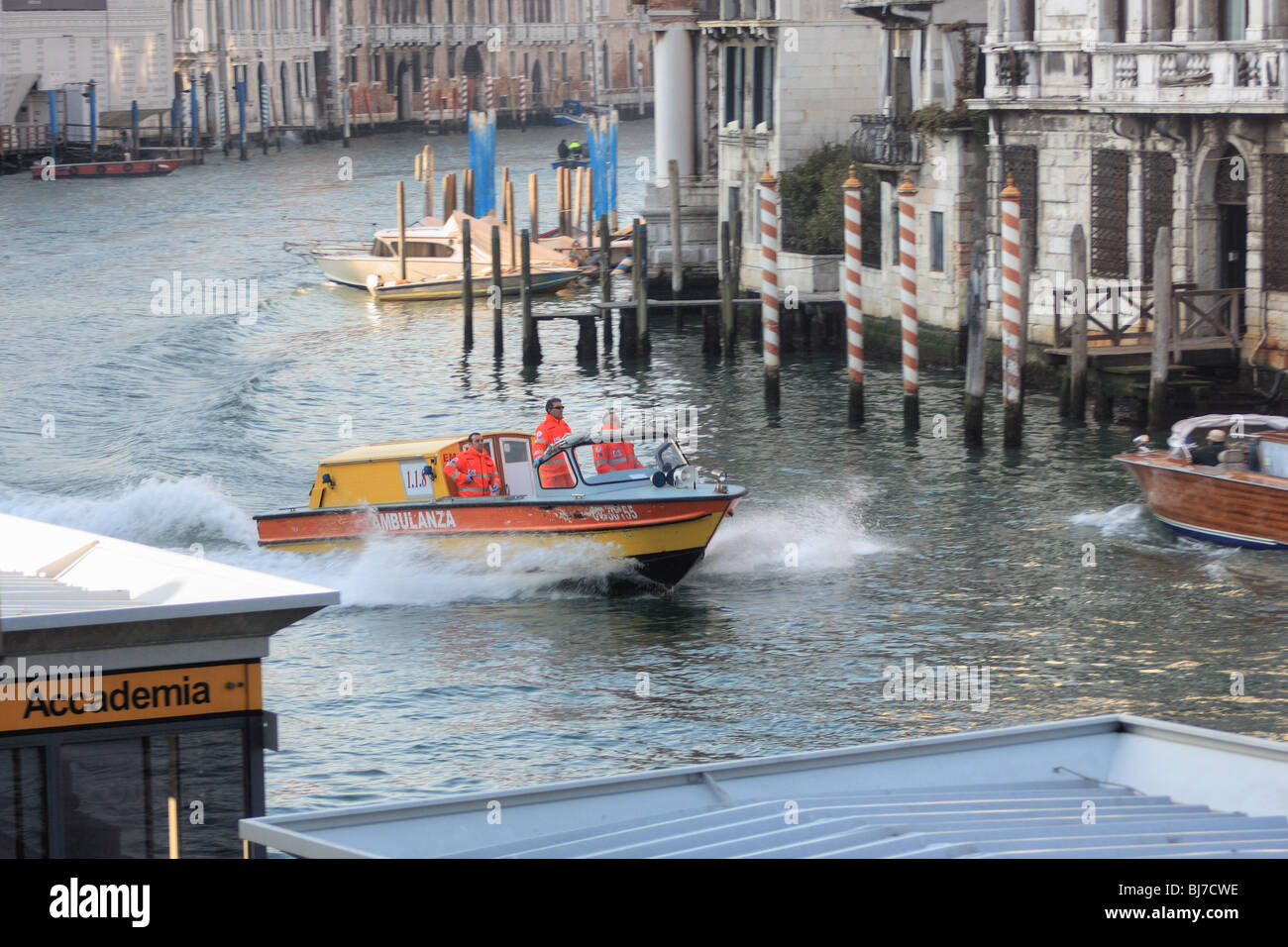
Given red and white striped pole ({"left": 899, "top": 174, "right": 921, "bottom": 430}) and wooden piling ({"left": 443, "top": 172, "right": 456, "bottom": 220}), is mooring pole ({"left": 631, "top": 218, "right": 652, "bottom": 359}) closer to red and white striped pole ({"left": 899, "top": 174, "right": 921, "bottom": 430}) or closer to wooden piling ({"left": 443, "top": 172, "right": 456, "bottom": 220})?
red and white striped pole ({"left": 899, "top": 174, "right": 921, "bottom": 430})

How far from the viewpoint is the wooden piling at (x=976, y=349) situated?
27.5 meters

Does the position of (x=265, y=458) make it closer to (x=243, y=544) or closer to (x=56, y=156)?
(x=243, y=544)

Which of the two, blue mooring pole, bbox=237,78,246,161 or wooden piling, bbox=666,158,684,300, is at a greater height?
blue mooring pole, bbox=237,78,246,161

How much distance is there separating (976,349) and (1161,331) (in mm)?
2546

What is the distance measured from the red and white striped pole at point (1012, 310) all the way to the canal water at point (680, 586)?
0.50 meters

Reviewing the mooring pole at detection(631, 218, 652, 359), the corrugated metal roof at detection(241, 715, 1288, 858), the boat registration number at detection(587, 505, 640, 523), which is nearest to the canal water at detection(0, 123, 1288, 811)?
the boat registration number at detection(587, 505, 640, 523)

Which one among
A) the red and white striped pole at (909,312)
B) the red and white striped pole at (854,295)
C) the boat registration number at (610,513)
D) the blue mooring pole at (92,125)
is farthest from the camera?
the blue mooring pole at (92,125)

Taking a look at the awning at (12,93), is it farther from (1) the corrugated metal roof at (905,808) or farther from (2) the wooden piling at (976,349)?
(1) the corrugated metal roof at (905,808)

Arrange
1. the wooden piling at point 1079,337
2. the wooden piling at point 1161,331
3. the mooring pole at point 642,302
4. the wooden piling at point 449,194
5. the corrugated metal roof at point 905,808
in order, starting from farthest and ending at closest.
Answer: the wooden piling at point 449,194 < the mooring pole at point 642,302 < the wooden piling at point 1079,337 < the wooden piling at point 1161,331 < the corrugated metal roof at point 905,808

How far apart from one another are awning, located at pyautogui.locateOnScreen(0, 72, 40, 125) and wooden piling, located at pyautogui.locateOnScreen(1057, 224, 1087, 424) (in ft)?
229

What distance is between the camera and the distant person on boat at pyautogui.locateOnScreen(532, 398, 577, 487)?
21.2 meters

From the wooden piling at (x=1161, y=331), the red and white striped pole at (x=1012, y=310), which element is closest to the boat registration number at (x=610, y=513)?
the red and white striped pole at (x=1012, y=310)

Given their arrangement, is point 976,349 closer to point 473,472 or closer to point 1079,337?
point 1079,337
